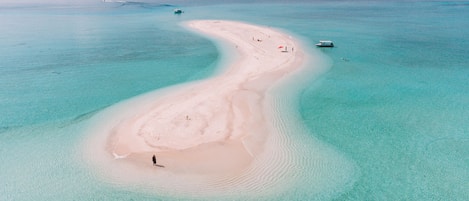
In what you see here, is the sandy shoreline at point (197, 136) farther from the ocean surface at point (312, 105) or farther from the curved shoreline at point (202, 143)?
the ocean surface at point (312, 105)

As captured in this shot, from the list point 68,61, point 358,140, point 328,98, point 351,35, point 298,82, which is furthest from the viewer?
point 351,35

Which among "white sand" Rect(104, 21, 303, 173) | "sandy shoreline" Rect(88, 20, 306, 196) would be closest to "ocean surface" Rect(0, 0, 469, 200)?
"sandy shoreline" Rect(88, 20, 306, 196)

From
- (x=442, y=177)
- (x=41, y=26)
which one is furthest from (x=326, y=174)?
(x=41, y=26)

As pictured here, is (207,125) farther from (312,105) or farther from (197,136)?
(312,105)

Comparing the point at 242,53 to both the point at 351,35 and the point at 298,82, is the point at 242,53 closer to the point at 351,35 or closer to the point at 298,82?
the point at 298,82

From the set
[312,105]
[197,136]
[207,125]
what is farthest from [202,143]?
[312,105]

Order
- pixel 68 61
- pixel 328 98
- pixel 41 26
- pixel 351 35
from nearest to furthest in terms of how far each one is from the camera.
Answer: pixel 328 98, pixel 68 61, pixel 351 35, pixel 41 26
